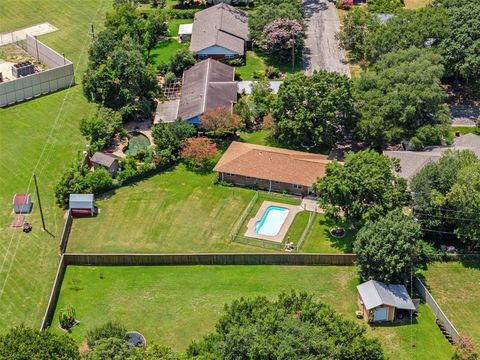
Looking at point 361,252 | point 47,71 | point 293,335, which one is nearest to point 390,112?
point 361,252

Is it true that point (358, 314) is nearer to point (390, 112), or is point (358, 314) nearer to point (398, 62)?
point (390, 112)

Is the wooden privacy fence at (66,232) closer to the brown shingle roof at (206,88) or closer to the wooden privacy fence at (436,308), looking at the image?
the brown shingle roof at (206,88)

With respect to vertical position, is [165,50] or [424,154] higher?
[424,154]

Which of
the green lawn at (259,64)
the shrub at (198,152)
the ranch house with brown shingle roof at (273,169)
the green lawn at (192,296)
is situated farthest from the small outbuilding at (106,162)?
the green lawn at (259,64)

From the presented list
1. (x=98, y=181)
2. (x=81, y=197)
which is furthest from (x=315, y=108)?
(x=81, y=197)

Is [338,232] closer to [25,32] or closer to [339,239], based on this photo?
[339,239]

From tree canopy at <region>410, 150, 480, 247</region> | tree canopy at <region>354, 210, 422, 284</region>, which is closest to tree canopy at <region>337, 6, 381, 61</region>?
tree canopy at <region>410, 150, 480, 247</region>

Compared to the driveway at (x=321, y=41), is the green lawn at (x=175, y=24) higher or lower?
lower

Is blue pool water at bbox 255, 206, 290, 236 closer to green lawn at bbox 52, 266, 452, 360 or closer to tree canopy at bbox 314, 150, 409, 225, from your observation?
tree canopy at bbox 314, 150, 409, 225
